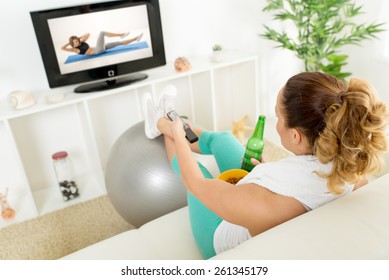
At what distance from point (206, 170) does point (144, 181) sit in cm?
34

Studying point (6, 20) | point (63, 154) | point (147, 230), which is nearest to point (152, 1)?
point (6, 20)

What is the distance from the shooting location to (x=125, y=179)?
1.67m

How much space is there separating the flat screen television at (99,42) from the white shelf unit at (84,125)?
0.11m

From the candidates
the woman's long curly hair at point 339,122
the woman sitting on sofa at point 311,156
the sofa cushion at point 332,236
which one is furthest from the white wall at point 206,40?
the sofa cushion at point 332,236

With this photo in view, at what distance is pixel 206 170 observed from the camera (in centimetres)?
144

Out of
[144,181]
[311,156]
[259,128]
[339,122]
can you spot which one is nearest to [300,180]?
[311,156]

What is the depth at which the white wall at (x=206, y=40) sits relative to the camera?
2148mm

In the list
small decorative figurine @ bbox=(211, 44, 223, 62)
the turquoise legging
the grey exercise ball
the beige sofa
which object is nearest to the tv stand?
small decorative figurine @ bbox=(211, 44, 223, 62)

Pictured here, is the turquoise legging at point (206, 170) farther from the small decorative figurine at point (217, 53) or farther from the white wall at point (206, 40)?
the white wall at point (206, 40)

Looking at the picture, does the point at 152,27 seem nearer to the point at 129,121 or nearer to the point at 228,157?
the point at 129,121

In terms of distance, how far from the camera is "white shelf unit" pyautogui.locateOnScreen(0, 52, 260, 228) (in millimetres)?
2303

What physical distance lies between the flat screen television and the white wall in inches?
6.4

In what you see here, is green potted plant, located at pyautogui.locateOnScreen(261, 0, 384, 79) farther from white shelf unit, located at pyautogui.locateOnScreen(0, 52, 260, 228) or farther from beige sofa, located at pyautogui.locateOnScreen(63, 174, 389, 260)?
beige sofa, located at pyautogui.locateOnScreen(63, 174, 389, 260)
